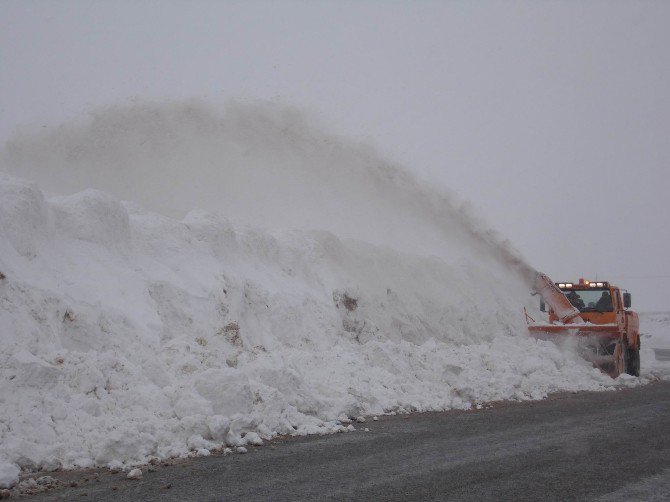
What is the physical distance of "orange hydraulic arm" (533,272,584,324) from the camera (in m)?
18.3

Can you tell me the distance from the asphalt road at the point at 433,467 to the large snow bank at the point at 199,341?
69 cm

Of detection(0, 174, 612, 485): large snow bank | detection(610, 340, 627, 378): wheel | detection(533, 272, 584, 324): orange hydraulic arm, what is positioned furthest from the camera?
detection(533, 272, 584, 324): orange hydraulic arm

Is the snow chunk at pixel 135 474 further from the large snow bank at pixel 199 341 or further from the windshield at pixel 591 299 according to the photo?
the windshield at pixel 591 299

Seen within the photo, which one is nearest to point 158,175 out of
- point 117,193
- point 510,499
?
point 117,193

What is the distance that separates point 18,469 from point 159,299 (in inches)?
231

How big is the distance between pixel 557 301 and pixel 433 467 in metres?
13.4

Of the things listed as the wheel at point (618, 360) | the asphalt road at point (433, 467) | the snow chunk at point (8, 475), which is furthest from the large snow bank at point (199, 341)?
the wheel at point (618, 360)

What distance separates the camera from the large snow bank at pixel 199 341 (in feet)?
24.0

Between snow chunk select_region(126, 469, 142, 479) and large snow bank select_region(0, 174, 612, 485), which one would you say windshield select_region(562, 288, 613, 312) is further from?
snow chunk select_region(126, 469, 142, 479)

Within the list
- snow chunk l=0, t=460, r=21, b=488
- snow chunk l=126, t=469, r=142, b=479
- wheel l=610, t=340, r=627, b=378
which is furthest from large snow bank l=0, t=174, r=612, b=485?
wheel l=610, t=340, r=627, b=378

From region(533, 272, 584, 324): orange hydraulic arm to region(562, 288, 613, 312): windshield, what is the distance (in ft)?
1.41

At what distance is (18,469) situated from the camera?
601cm

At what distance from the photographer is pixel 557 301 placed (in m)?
18.9

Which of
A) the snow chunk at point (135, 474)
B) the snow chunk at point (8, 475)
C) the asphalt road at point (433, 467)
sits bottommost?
the asphalt road at point (433, 467)
